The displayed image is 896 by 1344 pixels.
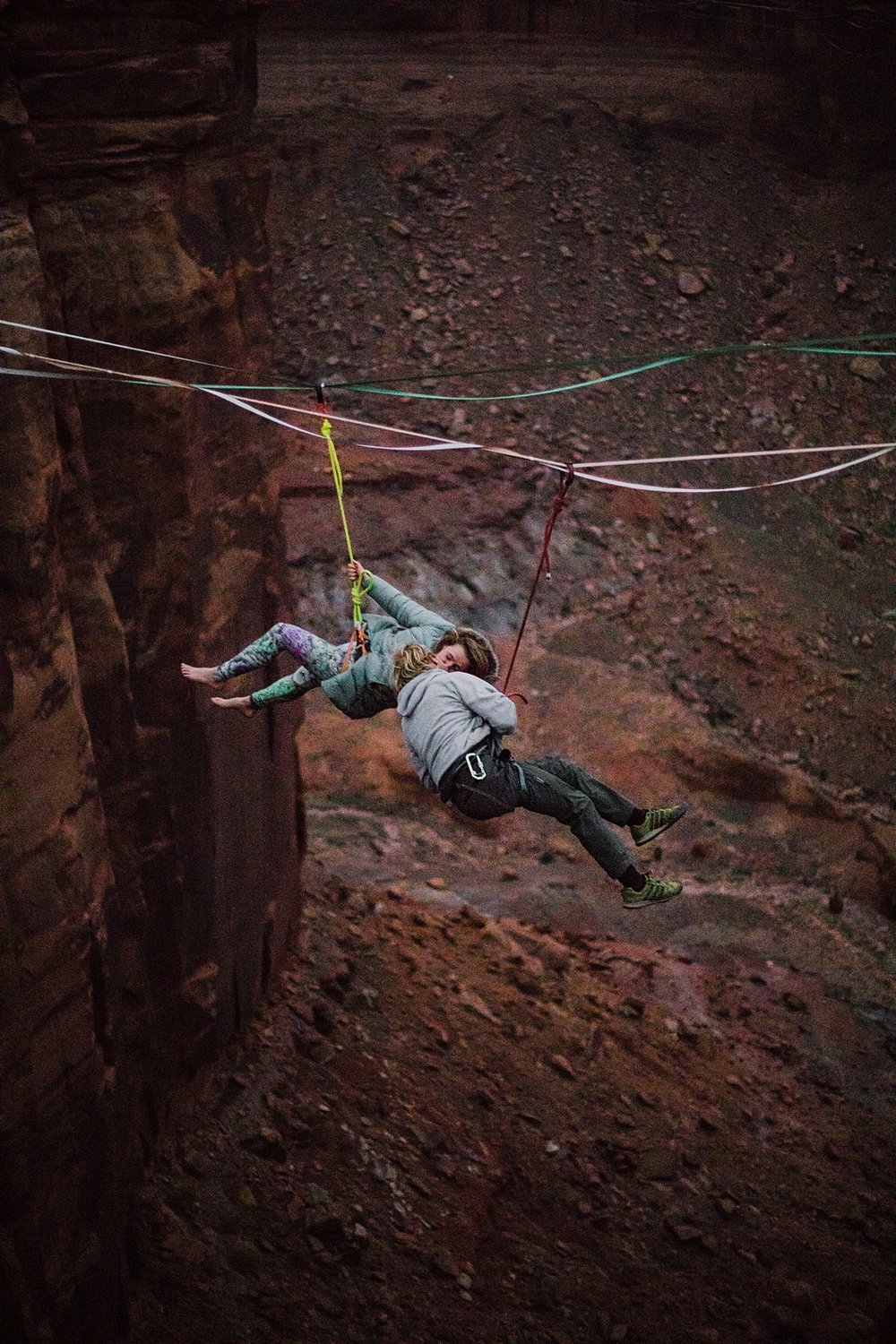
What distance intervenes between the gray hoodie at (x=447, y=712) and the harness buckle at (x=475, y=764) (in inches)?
1.5

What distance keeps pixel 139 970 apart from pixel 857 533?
1029 centimetres

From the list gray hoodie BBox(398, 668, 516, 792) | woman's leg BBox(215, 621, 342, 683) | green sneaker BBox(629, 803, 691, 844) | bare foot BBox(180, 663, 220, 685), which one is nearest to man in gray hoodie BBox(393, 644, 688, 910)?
gray hoodie BBox(398, 668, 516, 792)

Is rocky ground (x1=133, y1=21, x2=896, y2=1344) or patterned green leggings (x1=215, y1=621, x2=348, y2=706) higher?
patterned green leggings (x1=215, y1=621, x2=348, y2=706)

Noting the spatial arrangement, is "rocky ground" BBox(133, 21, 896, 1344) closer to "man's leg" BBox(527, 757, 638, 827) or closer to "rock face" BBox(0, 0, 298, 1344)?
"rock face" BBox(0, 0, 298, 1344)

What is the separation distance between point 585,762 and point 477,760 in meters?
6.99

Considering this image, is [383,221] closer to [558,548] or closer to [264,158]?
[558,548]

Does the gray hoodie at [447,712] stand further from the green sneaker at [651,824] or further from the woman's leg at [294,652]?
the green sneaker at [651,824]

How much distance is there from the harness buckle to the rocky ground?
1718 mm

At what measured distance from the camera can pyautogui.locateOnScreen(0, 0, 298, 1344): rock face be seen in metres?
6.79

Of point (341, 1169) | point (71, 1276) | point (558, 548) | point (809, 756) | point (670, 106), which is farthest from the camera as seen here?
point (670, 106)

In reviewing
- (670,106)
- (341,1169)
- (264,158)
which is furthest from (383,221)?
(341,1169)

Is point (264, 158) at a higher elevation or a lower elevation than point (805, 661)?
higher

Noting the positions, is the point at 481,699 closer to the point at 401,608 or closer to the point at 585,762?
the point at 401,608

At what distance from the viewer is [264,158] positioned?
27.2ft
